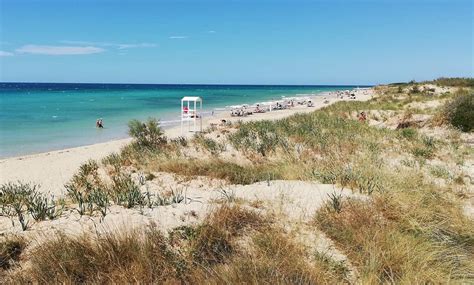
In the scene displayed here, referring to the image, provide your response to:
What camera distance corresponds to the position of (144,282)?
3.03 m

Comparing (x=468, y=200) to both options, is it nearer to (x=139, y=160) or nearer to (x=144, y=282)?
(x=144, y=282)

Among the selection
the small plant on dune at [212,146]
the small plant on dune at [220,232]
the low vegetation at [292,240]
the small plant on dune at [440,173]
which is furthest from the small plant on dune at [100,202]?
the small plant on dune at [440,173]

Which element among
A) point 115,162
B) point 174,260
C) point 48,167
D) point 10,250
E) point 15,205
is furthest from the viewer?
point 48,167

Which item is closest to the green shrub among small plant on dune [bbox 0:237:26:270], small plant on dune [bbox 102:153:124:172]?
small plant on dune [bbox 102:153:124:172]

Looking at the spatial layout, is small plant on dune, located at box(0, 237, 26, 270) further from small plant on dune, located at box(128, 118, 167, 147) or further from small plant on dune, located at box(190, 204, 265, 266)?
small plant on dune, located at box(128, 118, 167, 147)

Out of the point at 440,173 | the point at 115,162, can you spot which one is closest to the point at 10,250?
the point at 115,162

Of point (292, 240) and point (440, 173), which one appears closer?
point (292, 240)

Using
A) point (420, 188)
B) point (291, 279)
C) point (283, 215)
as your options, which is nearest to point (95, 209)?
point (283, 215)

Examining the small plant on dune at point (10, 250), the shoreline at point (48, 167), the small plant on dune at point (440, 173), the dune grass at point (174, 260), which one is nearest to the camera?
the dune grass at point (174, 260)

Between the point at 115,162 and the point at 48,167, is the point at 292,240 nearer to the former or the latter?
the point at 115,162

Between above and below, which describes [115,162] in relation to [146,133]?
below

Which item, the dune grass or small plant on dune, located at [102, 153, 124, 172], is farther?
small plant on dune, located at [102, 153, 124, 172]

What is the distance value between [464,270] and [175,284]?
8.50 feet

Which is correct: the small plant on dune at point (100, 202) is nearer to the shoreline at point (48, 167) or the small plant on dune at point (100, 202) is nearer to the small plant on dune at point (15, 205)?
the small plant on dune at point (15, 205)
